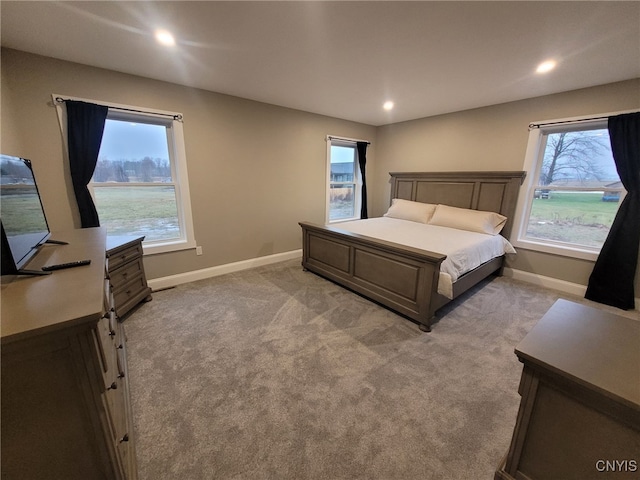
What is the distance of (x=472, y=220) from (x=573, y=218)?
3.58 ft

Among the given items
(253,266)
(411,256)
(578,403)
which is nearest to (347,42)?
(411,256)

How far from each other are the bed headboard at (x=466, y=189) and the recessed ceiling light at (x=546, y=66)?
1.18 metres

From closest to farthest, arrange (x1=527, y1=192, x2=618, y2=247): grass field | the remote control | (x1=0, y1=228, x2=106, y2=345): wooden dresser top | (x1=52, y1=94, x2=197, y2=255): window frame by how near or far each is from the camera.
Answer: (x1=0, y1=228, x2=106, y2=345): wooden dresser top, the remote control, (x1=52, y1=94, x2=197, y2=255): window frame, (x1=527, y1=192, x2=618, y2=247): grass field

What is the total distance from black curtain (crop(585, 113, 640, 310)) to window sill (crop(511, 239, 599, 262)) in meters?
0.16

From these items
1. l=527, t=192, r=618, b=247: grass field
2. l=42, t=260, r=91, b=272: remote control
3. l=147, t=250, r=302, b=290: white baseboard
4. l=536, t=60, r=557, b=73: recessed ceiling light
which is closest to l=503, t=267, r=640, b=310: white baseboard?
l=527, t=192, r=618, b=247: grass field

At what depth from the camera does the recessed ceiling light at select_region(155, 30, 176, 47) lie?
186cm

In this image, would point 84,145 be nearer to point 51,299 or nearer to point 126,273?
point 126,273

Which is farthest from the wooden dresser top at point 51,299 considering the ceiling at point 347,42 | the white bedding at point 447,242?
the white bedding at point 447,242

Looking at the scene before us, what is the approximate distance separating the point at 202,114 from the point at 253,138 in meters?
0.67

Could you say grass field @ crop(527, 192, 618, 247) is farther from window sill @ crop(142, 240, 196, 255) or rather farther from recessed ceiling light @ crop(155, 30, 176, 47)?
window sill @ crop(142, 240, 196, 255)

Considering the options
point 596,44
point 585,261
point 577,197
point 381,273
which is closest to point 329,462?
point 381,273

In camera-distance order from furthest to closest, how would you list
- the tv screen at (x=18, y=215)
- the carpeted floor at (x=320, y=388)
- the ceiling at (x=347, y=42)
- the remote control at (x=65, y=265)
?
the ceiling at (x=347, y=42) → the carpeted floor at (x=320, y=388) → the remote control at (x=65, y=265) → the tv screen at (x=18, y=215)

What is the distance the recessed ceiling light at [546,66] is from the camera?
7.27 feet

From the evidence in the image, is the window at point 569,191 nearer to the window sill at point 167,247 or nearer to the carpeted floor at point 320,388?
the carpeted floor at point 320,388
